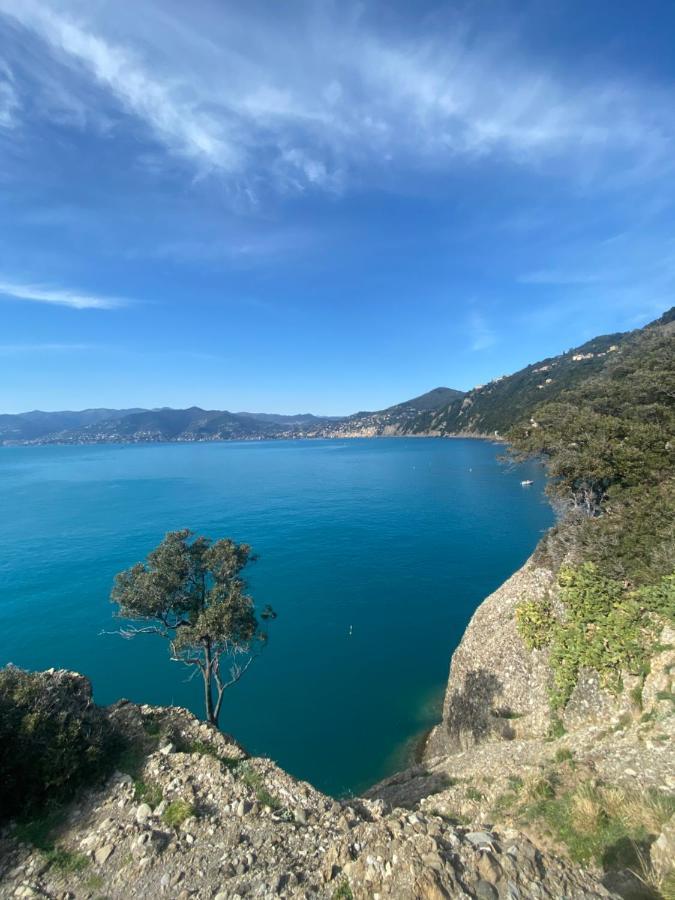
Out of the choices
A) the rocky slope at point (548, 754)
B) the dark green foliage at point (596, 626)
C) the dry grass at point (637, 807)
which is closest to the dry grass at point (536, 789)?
the rocky slope at point (548, 754)

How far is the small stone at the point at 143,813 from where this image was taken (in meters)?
8.55

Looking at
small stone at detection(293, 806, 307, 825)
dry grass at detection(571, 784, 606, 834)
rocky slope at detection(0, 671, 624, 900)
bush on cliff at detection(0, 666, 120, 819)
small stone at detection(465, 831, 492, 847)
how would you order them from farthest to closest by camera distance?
1. small stone at detection(293, 806, 307, 825)
2. bush on cliff at detection(0, 666, 120, 819)
3. dry grass at detection(571, 784, 606, 834)
4. small stone at detection(465, 831, 492, 847)
5. rocky slope at detection(0, 671, 624, 900)

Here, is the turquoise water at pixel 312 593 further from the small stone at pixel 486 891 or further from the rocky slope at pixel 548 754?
the small stone at pixel 486 891

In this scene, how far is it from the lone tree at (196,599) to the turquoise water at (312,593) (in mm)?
8217

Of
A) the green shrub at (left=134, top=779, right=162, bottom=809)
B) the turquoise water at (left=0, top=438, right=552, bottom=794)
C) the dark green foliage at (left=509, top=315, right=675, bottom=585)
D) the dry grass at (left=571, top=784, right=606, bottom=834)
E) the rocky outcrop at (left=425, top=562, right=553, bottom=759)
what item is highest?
the dark green foliage at (left=509, top=315, right=675, bottom=585)

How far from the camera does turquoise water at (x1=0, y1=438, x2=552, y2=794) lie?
76.9ft

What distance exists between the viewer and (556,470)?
24031 millimetres

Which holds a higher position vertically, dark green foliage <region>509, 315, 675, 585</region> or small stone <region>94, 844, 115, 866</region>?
dark green foliage <region>509, 315, 675, 585</region>

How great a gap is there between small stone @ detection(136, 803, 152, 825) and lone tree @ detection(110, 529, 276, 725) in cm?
796

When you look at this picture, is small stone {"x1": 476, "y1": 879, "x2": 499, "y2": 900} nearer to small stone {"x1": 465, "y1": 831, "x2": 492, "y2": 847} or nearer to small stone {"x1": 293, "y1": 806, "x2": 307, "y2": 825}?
small stone {"x1": 465, "y1": 831, "x2": 492, "y2": 847}

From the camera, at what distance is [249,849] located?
7.95m

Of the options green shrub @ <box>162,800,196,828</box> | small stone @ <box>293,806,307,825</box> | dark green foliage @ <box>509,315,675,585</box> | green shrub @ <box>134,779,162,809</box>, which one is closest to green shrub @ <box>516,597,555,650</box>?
dark green foliage @ <box>509,315,675,585</box>

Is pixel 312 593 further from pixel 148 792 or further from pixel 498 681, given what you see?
pixel 148 792

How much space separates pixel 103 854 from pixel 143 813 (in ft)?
3.16
